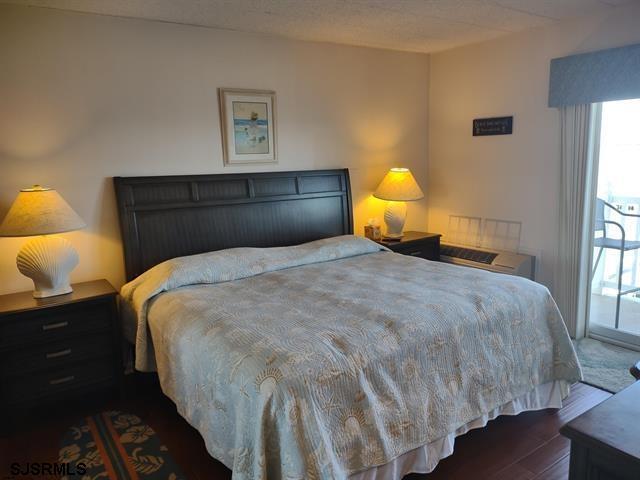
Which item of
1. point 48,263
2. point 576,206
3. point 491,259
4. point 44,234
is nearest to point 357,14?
point 576,206

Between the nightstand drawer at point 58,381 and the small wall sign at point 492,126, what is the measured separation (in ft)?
11.3

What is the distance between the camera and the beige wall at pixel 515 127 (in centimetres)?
340

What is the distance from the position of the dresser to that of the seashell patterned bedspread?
0.76 meters

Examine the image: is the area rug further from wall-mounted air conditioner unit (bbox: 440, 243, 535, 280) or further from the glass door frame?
wall-mounted air conditioner unit (bbox: 440, 243, 535, 280)

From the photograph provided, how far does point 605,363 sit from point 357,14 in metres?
2.91

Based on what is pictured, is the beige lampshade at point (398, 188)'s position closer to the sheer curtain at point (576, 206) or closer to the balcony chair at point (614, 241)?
the sheer curtain at point (576, 206)

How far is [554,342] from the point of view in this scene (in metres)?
2.54

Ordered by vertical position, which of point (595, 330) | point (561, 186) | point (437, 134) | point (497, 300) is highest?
point (437, 134)

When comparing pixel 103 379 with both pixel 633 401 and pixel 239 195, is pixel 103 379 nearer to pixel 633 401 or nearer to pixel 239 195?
pixel 239 195

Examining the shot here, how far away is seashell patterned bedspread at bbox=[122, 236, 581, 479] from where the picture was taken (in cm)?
165

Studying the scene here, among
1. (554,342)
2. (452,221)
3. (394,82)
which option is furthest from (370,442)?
(394,82)

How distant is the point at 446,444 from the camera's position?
206cm

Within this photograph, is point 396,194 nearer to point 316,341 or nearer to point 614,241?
point 614,241

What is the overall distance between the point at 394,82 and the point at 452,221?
1425 millimetres
